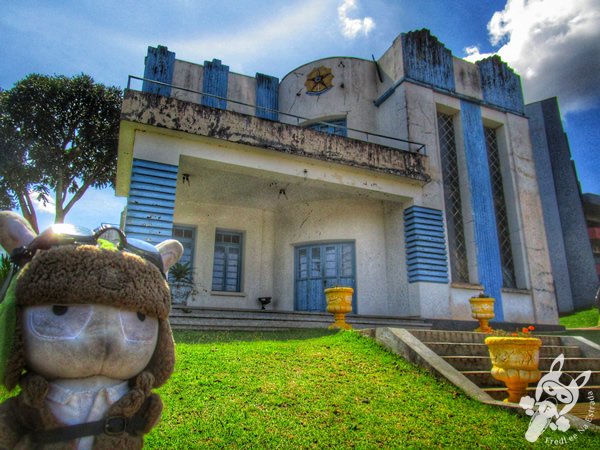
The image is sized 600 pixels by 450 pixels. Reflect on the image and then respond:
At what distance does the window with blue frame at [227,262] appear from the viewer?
11.1m

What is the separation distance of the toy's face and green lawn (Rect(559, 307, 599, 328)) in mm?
15361

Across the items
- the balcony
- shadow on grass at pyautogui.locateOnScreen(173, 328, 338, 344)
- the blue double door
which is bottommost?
shadow on grass at pyautogui.locateOnScreen(173, 328, 338, 344)

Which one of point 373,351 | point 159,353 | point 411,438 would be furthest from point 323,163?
point 159,353

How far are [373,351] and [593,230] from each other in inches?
788

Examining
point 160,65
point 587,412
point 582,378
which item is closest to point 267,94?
point 160,65

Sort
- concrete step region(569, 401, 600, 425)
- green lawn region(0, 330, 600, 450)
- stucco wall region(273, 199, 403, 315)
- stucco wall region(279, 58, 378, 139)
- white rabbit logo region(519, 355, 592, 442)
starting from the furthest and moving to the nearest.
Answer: stucco wall region(279, 58, 378, 139)
stucco wall region(273, 199, 403, 315)
concrete step region(569, 401, 600, 425)
white rabbit logo region(519, 355, 592, 442)
green lawn region(0, 330, 600, 450)

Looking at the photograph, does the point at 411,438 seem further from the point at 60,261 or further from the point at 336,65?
the point at 336,65

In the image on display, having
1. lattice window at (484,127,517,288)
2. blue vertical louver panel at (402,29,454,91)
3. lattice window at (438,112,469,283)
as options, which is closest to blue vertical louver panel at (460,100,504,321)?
lattice window at (438,112,469,283)

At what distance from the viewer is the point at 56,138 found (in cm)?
1403

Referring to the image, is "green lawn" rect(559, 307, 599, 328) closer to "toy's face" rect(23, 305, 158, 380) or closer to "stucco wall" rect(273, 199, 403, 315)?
"stucco wall" rect(273, 199, 403, 315)

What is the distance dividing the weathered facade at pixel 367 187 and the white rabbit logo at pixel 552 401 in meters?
4.18

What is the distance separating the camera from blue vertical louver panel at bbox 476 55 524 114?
12.7 metres

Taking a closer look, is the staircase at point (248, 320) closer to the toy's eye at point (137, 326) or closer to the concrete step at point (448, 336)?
the concrete step at point (448, 336)

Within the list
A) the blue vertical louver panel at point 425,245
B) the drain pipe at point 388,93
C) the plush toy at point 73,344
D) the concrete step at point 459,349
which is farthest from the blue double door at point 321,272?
→ the plush toy at point 73,344
